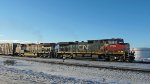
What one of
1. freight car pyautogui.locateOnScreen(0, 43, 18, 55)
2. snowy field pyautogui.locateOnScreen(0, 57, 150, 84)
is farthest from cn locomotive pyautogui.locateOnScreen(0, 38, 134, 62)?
snowy field pyautogui.locateOnScreen(0, 57, 150, 84)

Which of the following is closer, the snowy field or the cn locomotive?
the snowy field

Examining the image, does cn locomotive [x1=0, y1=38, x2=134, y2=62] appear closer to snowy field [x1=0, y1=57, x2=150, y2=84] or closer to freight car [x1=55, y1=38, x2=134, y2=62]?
freight car [x1=55, y1=38, x2=134, y2=62]

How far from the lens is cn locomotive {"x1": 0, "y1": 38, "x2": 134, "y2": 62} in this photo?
40022 mm

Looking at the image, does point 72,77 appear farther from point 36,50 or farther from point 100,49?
point 36,50

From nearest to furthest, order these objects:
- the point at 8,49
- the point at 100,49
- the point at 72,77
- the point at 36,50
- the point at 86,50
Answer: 1. the point at 72,77
2. the point at 100,49
3. the point at 86,50
4. the point at 36,50
5. the point at 8,49

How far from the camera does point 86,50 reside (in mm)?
46844

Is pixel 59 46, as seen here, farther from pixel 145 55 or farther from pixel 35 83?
pixel 35 83

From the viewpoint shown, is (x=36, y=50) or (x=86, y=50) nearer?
(x=86, y=50)

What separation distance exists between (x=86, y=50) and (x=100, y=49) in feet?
12.3

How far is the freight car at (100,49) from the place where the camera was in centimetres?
3975

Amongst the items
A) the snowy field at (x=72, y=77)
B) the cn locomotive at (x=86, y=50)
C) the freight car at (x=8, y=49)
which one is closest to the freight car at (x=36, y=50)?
the cn locomotive at (x=86, y=50)

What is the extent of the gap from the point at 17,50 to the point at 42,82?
191 feet

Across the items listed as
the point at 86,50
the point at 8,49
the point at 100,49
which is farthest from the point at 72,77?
the point at 8,49

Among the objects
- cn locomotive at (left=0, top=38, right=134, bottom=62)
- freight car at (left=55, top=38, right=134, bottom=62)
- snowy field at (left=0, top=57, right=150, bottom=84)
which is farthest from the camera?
cn locomotive at (left=0, top=38, right=134, bottom=62)
